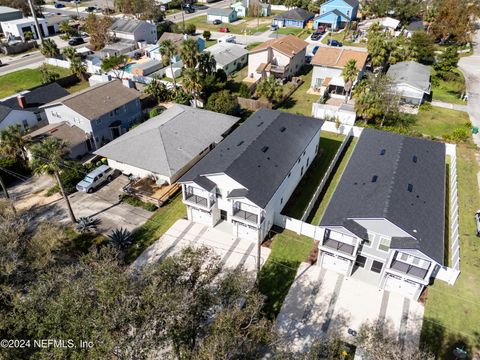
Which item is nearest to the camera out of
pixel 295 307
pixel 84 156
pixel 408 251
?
pixel 408 251

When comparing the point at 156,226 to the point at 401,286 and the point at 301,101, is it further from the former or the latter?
the point at 301,101

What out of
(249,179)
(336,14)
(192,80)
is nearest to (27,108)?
(192,80)

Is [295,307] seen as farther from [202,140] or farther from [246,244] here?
[202,140]

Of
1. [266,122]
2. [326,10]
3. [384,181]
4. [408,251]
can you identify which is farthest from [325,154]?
[326,10]

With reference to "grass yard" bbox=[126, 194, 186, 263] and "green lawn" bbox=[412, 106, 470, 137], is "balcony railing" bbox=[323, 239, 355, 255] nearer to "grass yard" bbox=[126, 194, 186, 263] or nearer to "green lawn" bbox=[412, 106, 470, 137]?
"grass yard" bbox=[126, 194, 186, 263]

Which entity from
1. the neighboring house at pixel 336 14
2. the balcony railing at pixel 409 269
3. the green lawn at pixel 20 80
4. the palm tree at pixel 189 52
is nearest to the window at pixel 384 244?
the balcony railing at pixel 409 269

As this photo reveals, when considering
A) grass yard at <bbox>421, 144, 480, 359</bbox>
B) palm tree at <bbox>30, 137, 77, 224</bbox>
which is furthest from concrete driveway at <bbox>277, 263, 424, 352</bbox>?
palm tree at <bbox>30, 137, 77, 224</bbox>
